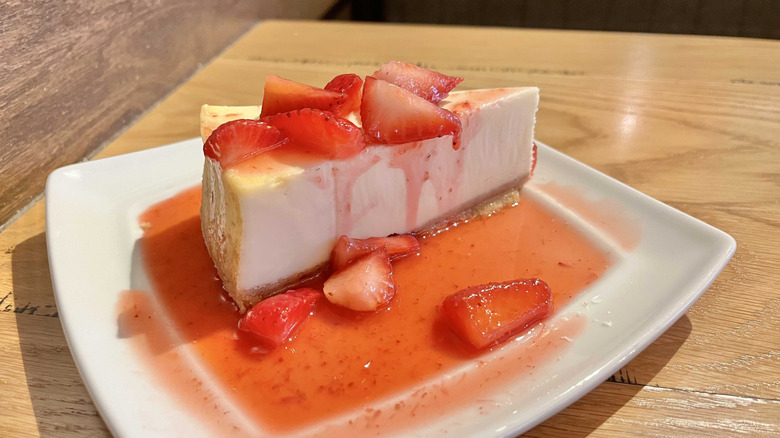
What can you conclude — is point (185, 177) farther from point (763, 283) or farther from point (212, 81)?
point (763, 283)

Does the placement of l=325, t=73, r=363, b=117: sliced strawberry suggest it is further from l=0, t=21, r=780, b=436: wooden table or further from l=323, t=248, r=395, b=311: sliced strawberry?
l=0, t=21, r=780, b=436: wooden table

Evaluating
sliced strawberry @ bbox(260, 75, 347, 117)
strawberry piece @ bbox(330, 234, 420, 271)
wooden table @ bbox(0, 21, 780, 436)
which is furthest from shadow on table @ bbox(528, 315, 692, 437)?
sliced strawberry @ bbox(260, 75, 347, 117)

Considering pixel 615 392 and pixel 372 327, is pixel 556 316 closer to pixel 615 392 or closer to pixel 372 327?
pixel 615 392

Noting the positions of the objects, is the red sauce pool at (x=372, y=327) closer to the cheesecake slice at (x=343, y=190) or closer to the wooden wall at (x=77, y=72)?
the cheesecake slice at (x=343, y=190)

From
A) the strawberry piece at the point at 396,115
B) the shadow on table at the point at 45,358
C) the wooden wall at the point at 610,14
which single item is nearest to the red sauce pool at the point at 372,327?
the shadow on table at the point at 45,358

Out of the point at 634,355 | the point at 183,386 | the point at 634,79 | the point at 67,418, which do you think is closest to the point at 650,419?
the point at 634,355

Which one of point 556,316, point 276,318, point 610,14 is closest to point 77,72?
point 276,318
